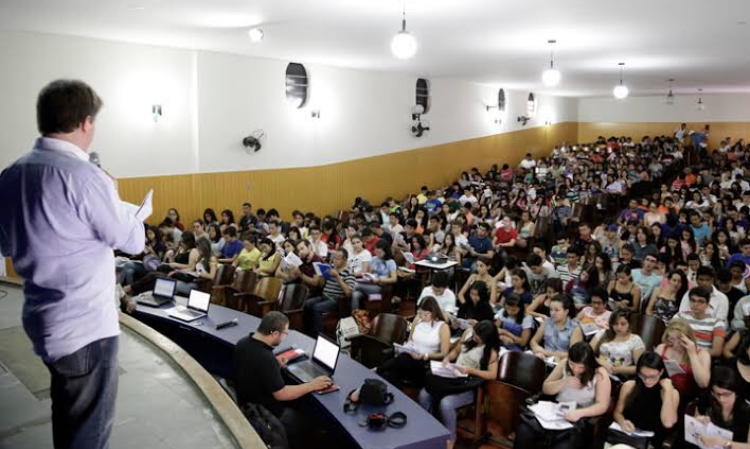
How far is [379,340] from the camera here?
18.9 ft

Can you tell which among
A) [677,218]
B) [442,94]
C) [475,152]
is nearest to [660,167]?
[475,152]

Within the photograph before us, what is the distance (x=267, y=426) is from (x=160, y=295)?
3.36 meters

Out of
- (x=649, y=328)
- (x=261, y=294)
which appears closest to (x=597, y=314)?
(x=649, y=328)

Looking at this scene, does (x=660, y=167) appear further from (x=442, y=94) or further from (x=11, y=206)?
(x=11, y=206)

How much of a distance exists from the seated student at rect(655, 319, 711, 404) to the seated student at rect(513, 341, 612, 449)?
68cm

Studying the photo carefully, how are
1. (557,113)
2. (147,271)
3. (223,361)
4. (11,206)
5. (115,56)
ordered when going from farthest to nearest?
(557,113), (115,56), (147,271), (223,361), (11,206)

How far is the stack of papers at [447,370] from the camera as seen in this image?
495cm

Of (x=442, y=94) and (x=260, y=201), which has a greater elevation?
(x=442, y=94)

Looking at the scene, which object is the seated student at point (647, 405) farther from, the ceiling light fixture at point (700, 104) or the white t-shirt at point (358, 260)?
the ceiling light fixture at point (700, 104)

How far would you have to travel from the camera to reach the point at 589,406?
4559 millimetres

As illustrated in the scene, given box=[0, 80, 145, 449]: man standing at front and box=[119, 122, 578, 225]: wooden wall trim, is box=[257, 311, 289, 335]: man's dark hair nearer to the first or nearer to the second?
box=[0, 80, 145, 449]: man standing at front

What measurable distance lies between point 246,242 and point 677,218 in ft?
22.8

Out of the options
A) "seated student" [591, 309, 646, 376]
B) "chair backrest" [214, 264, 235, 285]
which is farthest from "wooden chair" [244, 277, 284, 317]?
"seated student" [591, 309, 646, 376]

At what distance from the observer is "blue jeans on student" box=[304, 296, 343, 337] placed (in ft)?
24.4
